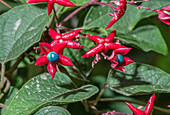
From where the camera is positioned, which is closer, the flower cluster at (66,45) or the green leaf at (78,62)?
the flower cluster at (66,45)

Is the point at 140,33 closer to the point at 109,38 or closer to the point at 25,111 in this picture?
the point at 109,38

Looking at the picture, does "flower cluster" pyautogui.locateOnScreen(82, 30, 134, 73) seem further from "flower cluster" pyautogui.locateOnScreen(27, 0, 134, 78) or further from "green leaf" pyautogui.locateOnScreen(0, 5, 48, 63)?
"green leaf" pyautogui.locateOnScreen(0, 5, 48, 63)

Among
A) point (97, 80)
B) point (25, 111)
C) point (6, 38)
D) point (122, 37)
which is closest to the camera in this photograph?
point (25, 111)

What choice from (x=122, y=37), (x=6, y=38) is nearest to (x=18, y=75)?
(x=6, y=38)

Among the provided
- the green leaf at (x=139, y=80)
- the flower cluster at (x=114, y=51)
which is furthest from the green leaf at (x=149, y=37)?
the flower cluster at (x=114, y=51)

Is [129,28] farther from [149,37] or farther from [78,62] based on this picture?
[78,62]


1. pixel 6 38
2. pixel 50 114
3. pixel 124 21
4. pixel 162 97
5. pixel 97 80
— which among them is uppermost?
pixel 6 38

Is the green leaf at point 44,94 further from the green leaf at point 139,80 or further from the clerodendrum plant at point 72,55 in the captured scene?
Answer: the green leaf at point 139,80
